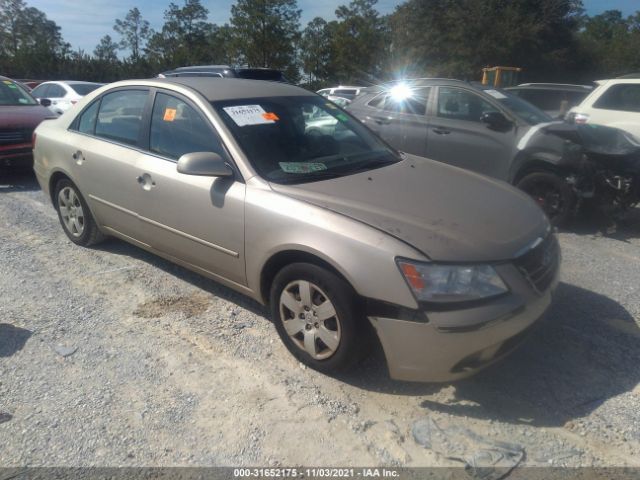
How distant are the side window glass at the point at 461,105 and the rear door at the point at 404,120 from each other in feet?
0.74

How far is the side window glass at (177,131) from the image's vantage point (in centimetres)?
358

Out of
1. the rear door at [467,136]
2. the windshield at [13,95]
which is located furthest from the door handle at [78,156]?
the windshield at [13,95]

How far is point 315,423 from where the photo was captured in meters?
2.70

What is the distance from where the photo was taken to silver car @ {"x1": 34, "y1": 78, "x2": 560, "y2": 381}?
261cm

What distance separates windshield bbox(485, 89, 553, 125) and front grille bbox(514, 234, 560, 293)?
11.3ft

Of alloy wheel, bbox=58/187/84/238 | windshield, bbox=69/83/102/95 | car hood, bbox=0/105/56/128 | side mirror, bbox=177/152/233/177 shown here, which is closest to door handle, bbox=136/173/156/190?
side mirror, bbox=177/152/233/177

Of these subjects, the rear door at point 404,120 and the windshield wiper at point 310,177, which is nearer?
the windshield wiper at point 310,177

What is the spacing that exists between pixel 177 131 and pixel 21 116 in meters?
5.46

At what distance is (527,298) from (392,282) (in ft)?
2.42

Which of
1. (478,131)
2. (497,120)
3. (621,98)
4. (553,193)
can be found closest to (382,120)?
(478,131)

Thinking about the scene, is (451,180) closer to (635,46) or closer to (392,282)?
(392,282)

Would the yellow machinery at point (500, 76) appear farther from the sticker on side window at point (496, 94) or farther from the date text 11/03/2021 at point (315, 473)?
the date text 11/03/2021 at point (315, 473)

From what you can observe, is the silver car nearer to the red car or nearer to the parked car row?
the parked car row

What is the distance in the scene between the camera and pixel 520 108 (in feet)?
21.0
